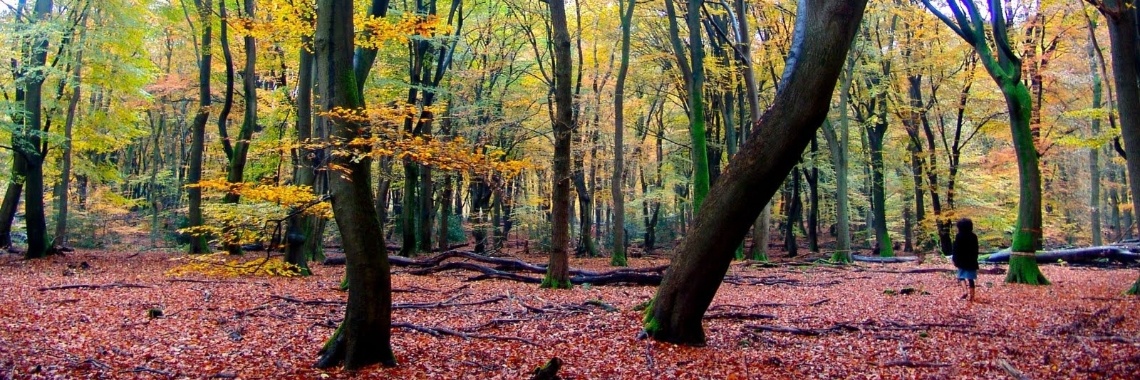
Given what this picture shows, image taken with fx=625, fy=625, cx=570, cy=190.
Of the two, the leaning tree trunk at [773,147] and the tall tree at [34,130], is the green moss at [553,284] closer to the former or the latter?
the leaning tree trunk at [773,147]

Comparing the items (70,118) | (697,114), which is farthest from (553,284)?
(70,118)

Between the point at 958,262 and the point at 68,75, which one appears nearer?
the point at 958,262

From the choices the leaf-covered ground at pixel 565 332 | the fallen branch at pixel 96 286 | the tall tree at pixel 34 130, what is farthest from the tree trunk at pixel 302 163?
the tall tree at pixel 34 130

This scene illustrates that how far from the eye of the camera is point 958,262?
31.9ft

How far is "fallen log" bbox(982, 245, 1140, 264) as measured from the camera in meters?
15.7

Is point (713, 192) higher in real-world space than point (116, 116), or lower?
lower

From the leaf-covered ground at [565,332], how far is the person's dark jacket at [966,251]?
570mm

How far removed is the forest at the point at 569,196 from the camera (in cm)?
542

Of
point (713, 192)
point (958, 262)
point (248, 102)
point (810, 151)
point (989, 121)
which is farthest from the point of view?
point (810, 151)

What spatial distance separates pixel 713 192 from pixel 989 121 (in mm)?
19983

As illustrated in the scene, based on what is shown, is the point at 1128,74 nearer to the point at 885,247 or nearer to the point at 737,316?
the point at 737,316

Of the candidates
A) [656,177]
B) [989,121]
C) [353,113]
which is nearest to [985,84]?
[989,121]

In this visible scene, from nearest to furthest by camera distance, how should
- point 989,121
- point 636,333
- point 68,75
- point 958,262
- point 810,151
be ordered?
1. point 636,333
2. point 958,262
3. point 68,75
4. point 989,121
5. point 810,151

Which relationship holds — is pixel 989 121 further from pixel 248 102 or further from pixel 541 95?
pixel 248 102
